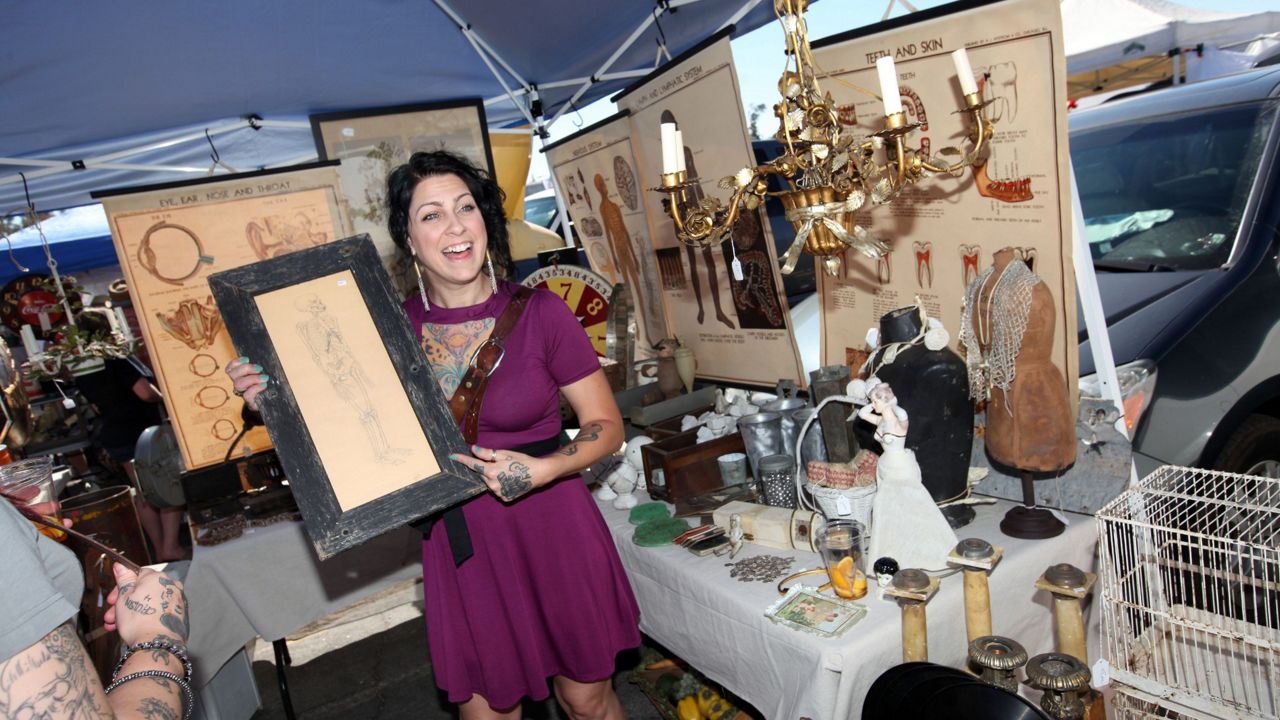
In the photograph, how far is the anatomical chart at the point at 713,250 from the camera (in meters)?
2.94

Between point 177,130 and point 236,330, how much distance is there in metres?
4.57

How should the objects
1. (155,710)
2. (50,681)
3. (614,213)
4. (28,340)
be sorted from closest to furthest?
(50,681), (155,710), (614,213), (28,340)

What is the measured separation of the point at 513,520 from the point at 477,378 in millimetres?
391

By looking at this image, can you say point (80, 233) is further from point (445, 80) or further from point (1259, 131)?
point (1259, 131)

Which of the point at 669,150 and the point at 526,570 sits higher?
the point at 669,150

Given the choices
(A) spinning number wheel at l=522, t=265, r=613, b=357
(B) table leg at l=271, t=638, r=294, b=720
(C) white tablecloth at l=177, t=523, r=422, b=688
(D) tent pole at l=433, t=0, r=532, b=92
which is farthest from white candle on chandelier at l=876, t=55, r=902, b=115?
(B) table leg at l=271, t=638, r=294, b=720

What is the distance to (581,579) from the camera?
2.08m

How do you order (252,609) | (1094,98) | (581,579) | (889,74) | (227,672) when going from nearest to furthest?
(889,74), (581,579), (252,609), (227,672), (1094,98)

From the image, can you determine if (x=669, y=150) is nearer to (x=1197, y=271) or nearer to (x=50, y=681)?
(x=50, y=681)

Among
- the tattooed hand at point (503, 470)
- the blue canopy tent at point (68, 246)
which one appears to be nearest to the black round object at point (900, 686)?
the tattooed hand at point (503, 470)

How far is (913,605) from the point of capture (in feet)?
5.46

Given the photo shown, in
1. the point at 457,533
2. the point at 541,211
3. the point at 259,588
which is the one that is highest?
the point at 541,211

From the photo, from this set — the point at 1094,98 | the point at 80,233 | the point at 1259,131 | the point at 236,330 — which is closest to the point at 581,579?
the point at 236,330

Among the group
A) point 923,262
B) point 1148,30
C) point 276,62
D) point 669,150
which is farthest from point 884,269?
point 1148,30
